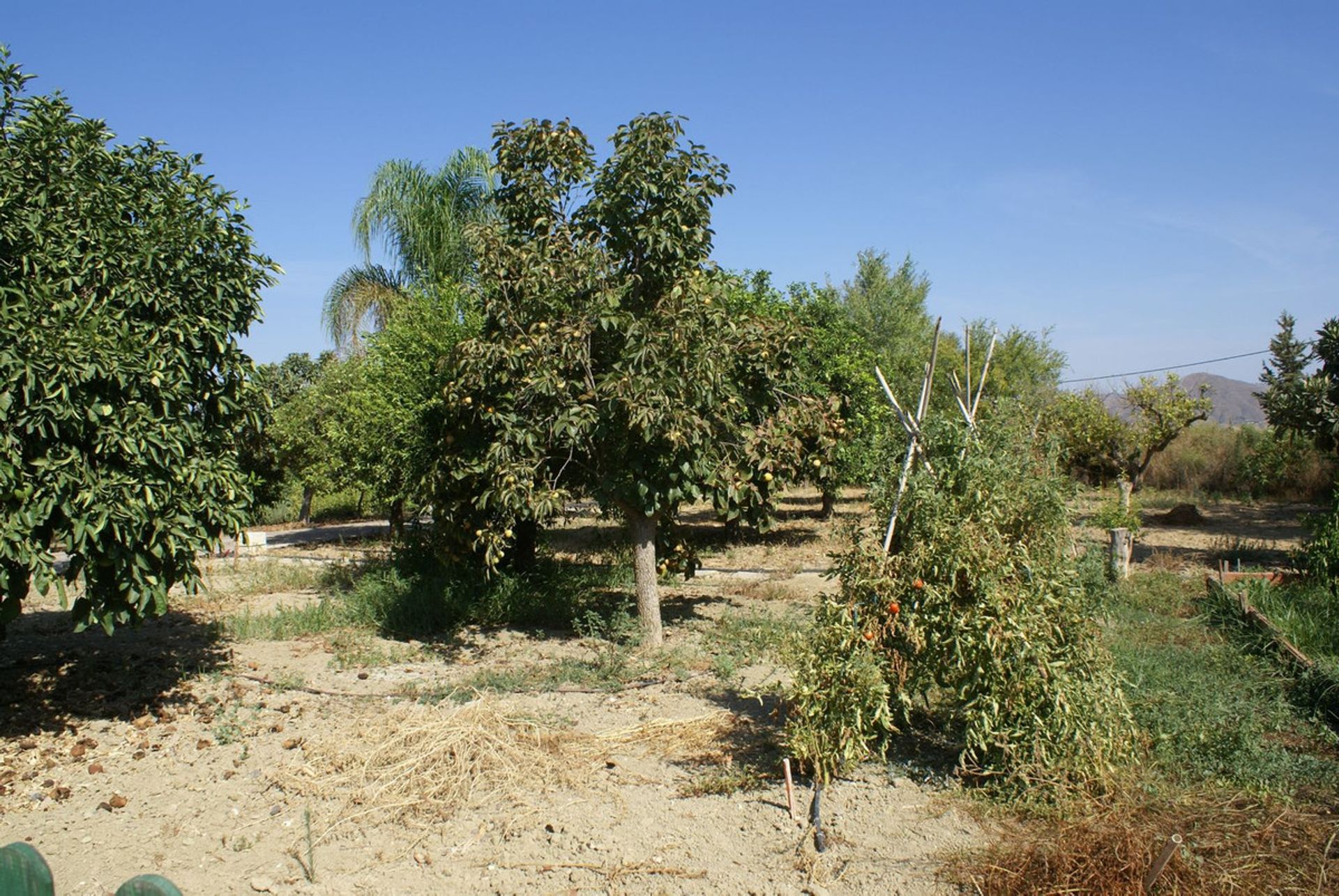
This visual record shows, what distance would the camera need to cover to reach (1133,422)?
73.7 feet

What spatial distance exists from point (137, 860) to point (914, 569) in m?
4.03

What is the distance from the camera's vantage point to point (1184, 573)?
1159 centimetres

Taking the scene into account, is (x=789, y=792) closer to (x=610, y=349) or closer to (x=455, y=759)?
(x=455, y=759)

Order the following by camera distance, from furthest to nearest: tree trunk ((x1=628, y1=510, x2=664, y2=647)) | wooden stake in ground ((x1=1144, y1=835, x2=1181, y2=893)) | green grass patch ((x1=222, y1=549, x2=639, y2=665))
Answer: green grass patch ((x1=222, y1=549, x2=639, y2=665))
tree trunk ((x1=628, y1=510, x2=664, y2=647))
wooden stake in ground ((x1=1144, y1=835, x2=1181, y2=893))

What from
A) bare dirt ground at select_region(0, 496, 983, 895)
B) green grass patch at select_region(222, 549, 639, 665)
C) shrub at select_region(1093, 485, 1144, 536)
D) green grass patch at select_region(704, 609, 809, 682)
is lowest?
bare dirt ground at select_region(0, 496, 983, 895)

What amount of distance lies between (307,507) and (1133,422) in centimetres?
2089

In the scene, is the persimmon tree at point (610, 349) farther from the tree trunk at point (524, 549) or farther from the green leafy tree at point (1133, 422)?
the green leafy tree at point (1133, 422)

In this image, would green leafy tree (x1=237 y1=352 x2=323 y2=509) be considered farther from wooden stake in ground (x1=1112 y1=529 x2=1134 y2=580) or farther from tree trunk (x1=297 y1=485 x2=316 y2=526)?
wooden stake in ground (x1=1112 y1=529 x2=1134 y2=580)

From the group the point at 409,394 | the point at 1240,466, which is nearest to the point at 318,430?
the point at 409,394

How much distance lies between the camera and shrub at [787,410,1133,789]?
4539 millimetres

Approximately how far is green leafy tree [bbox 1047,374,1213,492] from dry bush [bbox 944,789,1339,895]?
683 inches

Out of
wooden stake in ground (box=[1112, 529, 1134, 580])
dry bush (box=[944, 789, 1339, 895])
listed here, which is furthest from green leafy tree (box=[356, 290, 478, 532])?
wooden stake in ground (box=[1112, 529, 1134, 580])

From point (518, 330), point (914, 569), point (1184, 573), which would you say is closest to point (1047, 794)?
point (914, 569)

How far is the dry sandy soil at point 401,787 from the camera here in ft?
13.8
